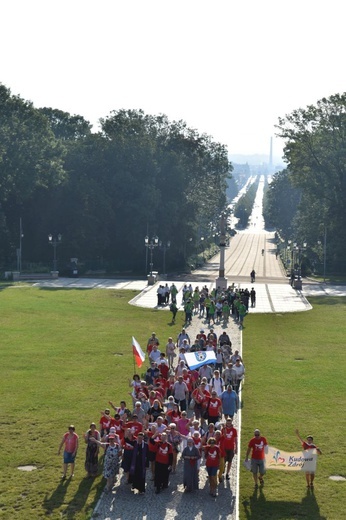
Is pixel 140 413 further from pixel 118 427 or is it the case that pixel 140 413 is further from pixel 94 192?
pixel 94 192

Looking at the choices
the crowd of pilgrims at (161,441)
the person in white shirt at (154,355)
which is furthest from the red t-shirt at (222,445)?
the person in white shirt at (154,355)

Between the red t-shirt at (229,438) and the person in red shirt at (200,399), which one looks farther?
the person in red shirt at (200,399)

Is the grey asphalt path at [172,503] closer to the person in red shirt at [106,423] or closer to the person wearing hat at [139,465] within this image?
the person wearing hat at [139,465]

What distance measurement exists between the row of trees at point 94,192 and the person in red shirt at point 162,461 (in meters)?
53.9

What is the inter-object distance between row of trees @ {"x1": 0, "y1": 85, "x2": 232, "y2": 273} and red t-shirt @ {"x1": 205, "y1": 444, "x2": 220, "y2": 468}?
54461mm

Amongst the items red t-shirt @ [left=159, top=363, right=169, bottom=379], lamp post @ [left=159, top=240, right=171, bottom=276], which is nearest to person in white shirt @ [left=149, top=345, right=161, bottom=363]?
red t-shirt @ [left=159, top=363, right=169, bottom=379]

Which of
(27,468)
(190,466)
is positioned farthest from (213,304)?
(190,466)

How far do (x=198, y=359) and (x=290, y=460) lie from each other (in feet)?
21.6

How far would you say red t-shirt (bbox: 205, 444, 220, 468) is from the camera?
1554cm

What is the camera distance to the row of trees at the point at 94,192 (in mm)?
68500

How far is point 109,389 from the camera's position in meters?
24.5

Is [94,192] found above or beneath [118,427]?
above

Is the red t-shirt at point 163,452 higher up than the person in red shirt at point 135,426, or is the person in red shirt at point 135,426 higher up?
the person in red shirt at point 135,426

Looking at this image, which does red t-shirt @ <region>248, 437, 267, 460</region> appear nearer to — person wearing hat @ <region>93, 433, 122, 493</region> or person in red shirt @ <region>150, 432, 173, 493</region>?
person in red shirt @ <region>150, 432, 173, 493</region>
